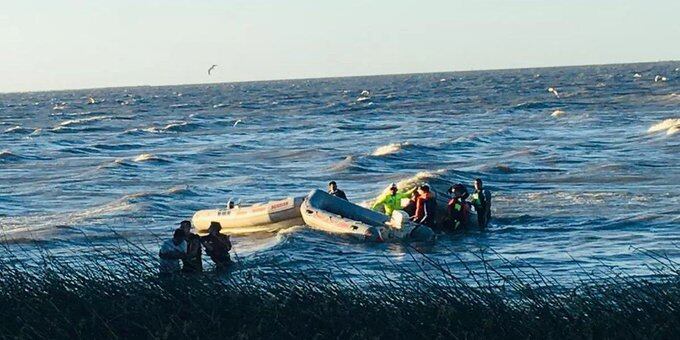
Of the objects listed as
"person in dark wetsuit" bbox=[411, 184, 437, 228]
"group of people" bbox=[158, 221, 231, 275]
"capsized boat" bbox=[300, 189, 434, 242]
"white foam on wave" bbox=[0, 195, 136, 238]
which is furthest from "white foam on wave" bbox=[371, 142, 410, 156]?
"group of people" bbox=[158, 221, 231, 275]

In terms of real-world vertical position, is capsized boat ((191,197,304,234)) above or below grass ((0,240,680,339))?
below

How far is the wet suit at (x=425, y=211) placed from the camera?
2359cm

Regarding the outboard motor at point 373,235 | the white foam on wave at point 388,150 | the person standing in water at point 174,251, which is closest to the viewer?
the person standing in water at point 174,251

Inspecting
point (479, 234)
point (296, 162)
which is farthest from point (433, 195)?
point (296, 162)

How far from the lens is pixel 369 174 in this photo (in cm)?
3803

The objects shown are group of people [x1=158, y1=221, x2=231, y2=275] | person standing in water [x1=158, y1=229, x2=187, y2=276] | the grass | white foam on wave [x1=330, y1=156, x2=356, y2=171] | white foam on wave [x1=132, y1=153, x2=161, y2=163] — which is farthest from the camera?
white foam on wave [x1=132, y1=153, x2=161, y2=163]

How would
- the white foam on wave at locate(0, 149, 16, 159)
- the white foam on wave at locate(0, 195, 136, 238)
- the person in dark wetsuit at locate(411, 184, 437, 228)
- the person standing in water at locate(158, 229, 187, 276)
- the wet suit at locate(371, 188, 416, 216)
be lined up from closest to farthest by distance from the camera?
the person standing in water at locate(158, 229, 187, 276)
the person in dark wetsuit at locate(411, 184, 437, 228)
the wet suit at locate(371, 188, 416, 216)
the white foam on wave at locate(0, 195, 136, 238)
the white foam on wave at locate(0, 149, 16, 159)

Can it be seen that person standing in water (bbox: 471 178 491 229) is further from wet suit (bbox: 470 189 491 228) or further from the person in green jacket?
the person in green jacket

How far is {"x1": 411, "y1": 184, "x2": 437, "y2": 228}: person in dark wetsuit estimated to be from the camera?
77.4 ft

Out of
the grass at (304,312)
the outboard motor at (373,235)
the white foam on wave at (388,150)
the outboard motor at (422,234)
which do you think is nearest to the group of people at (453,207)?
the outboard motor at (422,234)

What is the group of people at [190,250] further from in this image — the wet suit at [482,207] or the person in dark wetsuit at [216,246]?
the wet suit at [482,207]

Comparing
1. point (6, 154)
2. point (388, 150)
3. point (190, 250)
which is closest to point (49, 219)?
point (190, 250)

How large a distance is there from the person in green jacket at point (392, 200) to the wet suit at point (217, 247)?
8476mm

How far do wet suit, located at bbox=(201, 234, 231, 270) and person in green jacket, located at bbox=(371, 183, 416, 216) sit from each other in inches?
334
